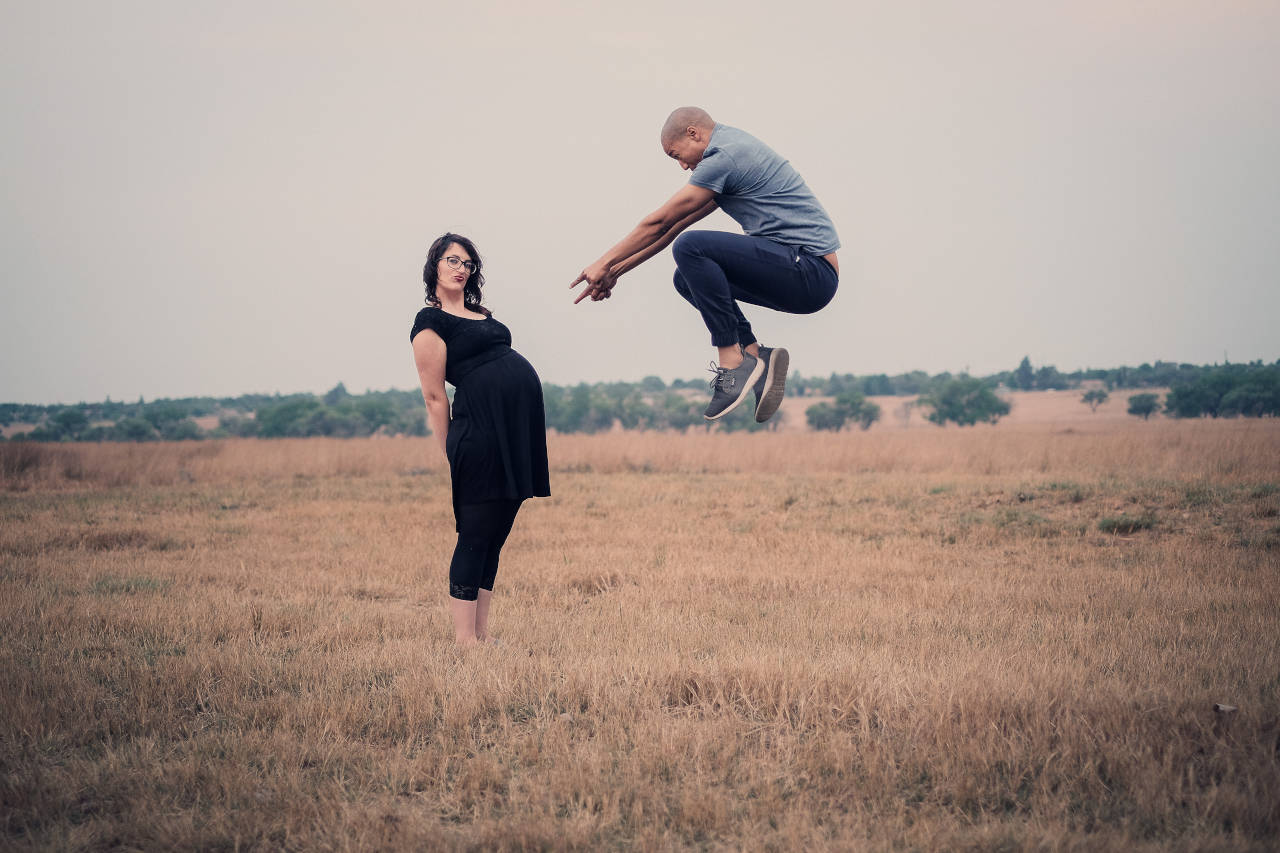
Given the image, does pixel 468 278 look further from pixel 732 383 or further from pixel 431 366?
pixel 732 383

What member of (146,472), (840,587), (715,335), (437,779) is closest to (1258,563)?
(840,587)

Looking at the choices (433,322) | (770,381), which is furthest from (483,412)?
(770,381)

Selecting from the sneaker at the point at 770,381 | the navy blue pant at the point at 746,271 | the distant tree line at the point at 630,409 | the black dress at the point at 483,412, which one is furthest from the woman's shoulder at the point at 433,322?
the distant tree line at the point at 630,409

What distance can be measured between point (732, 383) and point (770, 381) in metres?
0.29

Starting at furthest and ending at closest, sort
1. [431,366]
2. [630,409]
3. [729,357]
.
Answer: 1. [630,409]
2. [431,366]
3. [729,357]

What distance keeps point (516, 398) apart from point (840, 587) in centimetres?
542

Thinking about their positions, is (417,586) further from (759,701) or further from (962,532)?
(962,532)

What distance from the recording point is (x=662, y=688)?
5746mm

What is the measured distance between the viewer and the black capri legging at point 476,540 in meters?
6.25

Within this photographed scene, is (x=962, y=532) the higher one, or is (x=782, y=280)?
(x=782, y=280)

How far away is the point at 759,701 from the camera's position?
18.1 ft

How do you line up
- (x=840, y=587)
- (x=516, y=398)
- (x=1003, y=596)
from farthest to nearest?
(x=840, y=587) < (x=1003, y=596) < (x=516, y=398)

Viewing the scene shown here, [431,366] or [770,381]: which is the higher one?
[431,366]

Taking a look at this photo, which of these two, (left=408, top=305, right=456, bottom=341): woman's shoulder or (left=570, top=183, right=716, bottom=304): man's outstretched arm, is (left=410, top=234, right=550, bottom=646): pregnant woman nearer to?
(left=408, top=305, right=456, bottom=341): woman's shoulder
